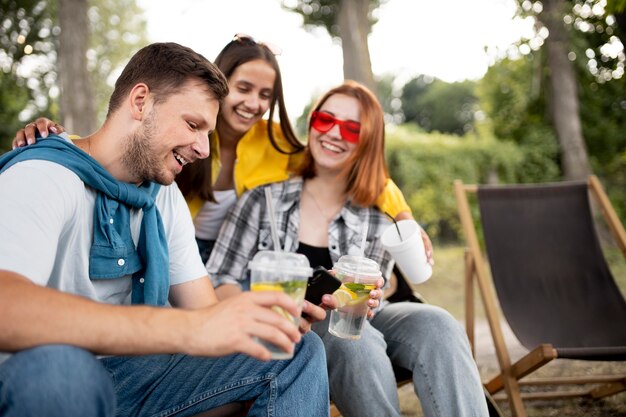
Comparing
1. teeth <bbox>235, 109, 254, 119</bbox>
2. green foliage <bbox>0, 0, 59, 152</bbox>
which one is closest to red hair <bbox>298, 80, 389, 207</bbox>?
teeth <bbox>235, 109, 254, 119</bbox>

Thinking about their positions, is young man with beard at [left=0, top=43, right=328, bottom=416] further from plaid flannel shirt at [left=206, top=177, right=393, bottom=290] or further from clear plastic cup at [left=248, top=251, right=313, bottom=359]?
plaid flannel shirt at [left=206, top=177, right=393, bottom=290]

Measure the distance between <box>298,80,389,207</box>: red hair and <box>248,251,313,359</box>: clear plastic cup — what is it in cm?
162

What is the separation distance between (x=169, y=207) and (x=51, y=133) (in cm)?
48

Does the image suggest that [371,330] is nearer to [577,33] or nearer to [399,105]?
[577,33]

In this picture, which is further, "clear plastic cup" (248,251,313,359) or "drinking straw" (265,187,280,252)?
"drinking straw" (265,187,280,252)

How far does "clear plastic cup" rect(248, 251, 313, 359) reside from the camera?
1.33 metres

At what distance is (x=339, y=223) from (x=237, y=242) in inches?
21.7

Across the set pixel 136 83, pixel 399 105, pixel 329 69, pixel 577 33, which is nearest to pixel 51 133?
pixel 136 83

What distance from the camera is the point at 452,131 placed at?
2775cm

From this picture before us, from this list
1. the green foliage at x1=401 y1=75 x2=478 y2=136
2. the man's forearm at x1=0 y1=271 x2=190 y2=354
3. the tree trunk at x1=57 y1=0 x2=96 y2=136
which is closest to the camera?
the man's forearm at x1=0 y1=271 x2=190 y2=354

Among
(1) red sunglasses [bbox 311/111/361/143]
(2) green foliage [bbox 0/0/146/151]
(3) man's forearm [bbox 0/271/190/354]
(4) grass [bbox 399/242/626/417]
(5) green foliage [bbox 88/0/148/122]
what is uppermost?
(5) green foliage [bbox 88/0/148/122]

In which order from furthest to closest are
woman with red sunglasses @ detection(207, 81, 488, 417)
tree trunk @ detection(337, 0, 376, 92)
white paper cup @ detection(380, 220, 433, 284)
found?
tree trunk @ detection(337, 0, 376, 92)
white paper cup @ detection(380, 220, 433, 284)
woman with red sunglasses @ detection(207, 81, 488, 417)

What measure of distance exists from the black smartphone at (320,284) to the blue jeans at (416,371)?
0.55 m

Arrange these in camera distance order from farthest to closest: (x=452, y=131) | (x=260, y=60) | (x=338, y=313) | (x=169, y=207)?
1. (x=452, y=131)
2. (x=260, y=60)
3. (x=338, y=313)
4. (x=169, y=207)
